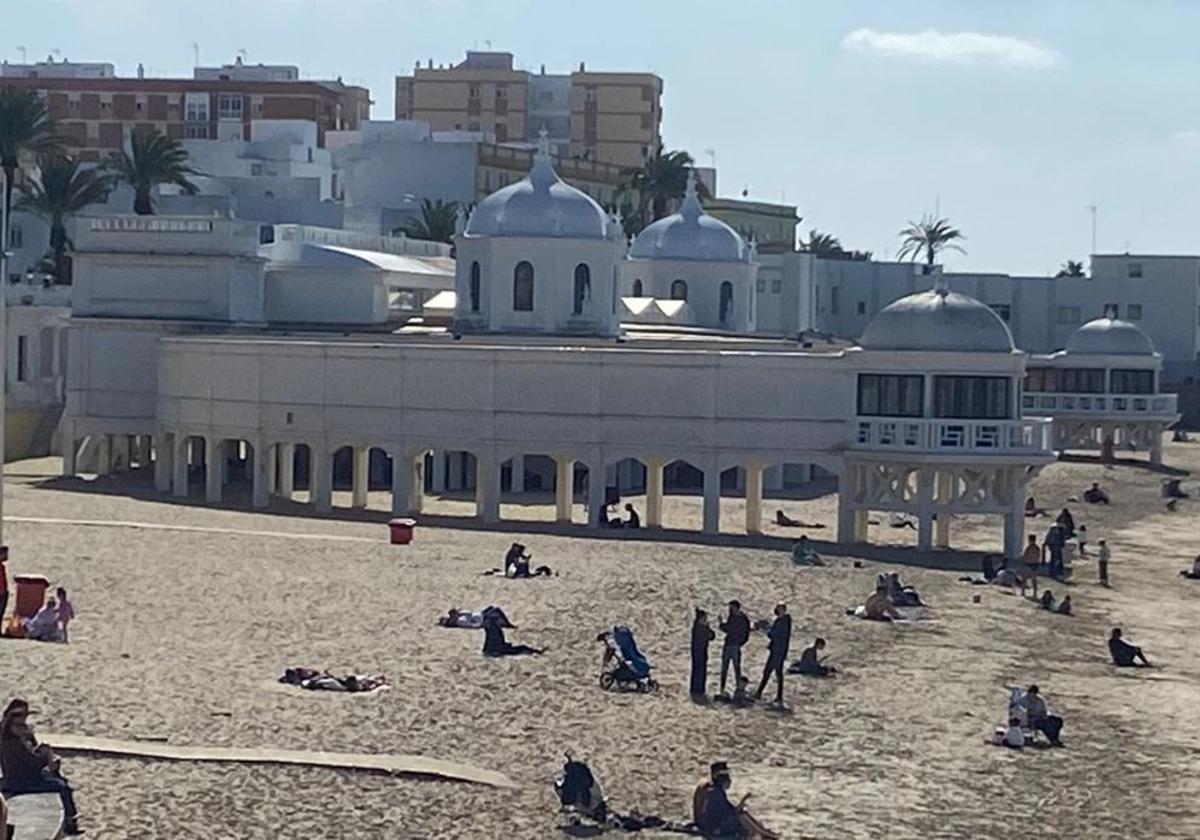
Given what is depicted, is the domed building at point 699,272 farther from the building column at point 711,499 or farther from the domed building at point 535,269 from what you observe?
the building column at point 711,499

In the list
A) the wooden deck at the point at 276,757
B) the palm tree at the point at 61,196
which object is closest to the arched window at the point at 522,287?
the palm tree at the point at 61,196

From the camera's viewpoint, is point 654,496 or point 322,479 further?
point 322,479

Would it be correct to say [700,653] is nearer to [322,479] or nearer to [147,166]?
[322,479]

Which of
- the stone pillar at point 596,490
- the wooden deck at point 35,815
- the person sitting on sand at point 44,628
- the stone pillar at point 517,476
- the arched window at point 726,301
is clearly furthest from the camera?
the arched window at point 726,301

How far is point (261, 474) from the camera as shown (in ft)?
178

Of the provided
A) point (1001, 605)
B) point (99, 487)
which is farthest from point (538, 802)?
point (99, 487)

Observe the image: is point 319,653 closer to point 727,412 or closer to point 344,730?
point 344,730

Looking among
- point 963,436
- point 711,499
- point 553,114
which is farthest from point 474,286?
point 553,114

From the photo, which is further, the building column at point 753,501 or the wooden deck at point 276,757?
the building column at point 753,501

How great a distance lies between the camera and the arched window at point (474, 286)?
6259cm

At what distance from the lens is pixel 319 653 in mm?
31469

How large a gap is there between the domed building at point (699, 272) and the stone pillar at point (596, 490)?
28.2 metres

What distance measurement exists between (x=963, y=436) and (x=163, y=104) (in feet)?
257

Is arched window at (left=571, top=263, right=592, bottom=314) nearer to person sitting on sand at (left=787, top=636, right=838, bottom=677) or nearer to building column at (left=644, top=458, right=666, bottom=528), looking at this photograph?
building column at (left=644, top=458, right=666, bottom=528)
